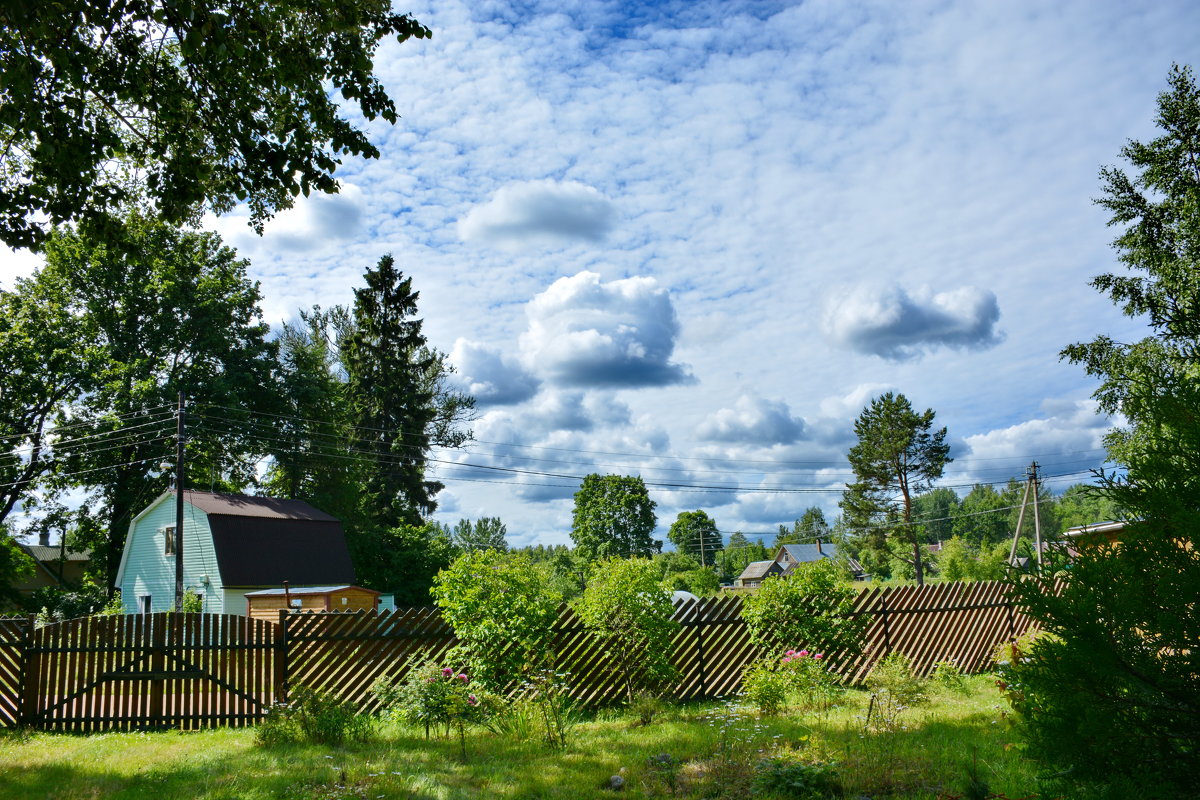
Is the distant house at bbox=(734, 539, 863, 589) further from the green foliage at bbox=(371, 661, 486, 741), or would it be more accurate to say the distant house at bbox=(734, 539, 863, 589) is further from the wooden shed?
the green foliage at bbox=(371, 661, 486, 741)

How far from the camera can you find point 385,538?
35844mm

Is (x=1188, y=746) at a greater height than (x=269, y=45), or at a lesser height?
lesser

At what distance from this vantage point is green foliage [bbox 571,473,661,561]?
62219 millimetres

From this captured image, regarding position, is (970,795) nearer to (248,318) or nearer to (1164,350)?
(1164,350)

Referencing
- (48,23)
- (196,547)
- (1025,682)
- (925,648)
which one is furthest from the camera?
(196,547)

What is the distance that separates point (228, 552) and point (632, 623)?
76.9 feet

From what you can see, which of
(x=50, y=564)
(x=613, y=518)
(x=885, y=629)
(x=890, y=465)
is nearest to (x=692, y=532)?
(x=613, y=518)

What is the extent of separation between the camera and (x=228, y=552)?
27969mm

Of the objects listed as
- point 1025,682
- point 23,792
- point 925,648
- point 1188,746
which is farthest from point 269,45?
point 925,648

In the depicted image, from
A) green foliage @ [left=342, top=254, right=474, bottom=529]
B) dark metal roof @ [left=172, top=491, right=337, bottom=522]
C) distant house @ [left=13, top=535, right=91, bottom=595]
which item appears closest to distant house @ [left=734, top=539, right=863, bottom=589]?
green foliage @ [left=342, top=254, right=474, bottom=529]

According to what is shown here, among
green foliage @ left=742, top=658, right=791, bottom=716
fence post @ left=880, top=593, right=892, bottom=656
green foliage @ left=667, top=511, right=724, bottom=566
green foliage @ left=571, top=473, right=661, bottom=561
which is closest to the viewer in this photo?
green foliage @ left=742, top=658, right=791, bottom=716

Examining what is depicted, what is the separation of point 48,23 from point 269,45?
173 centimetres

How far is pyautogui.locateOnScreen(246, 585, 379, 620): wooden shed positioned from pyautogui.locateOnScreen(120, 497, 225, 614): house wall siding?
4720mm

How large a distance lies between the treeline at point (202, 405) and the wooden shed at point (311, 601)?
6.64m
